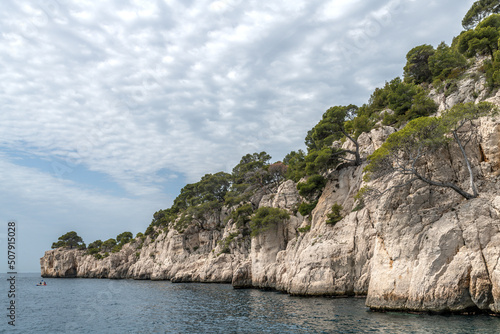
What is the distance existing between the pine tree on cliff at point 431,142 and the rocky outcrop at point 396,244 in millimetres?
675

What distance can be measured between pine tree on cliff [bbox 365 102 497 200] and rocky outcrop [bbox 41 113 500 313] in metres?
0.67

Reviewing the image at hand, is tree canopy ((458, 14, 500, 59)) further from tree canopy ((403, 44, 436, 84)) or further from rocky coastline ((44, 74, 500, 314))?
rocky coastline ((44, 74, 500, 314))

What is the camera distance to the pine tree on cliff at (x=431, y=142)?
23.6 metres

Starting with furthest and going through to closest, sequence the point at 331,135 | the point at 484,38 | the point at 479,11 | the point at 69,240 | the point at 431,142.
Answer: the point at 69,240, the point at 479,11, the point at 331,135, the point at 484,38, the point at 431,142

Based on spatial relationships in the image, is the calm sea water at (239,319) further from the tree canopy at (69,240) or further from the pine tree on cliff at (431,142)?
the tree canopy at (69,240)

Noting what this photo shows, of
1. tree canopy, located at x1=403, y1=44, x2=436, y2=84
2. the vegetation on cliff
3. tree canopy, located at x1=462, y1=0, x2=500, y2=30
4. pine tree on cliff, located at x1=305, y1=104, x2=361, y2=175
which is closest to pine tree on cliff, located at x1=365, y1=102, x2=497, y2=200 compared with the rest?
the vegetation on cliff

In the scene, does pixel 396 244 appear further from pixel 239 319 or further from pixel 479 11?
pixel 479 11

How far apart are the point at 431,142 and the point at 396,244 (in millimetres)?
8508

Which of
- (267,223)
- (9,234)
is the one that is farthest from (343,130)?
(9,234)

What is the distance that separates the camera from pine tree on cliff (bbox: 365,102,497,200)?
23641 mm

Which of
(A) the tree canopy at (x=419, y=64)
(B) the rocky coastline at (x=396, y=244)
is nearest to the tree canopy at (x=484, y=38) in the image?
(A) the tree canopy at (x=419, y=64)

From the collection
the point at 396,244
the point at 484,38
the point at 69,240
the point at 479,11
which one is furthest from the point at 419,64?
the point at 69,240

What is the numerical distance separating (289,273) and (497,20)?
1688 inches

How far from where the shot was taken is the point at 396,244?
76.6 feet
